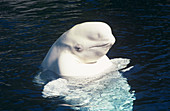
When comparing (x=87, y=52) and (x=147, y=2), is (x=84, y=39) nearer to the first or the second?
(x=87, y=52)

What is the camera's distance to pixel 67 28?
489 inches

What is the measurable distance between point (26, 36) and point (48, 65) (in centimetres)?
389

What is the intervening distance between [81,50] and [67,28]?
458 centimetres

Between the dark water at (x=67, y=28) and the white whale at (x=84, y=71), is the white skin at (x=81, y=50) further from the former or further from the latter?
the dark water at (x=67, y=28)

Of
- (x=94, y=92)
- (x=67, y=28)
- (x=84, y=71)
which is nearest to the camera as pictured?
(x=94, y=92)

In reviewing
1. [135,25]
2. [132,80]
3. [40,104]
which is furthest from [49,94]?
[135,25]

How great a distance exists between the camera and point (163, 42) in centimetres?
1009

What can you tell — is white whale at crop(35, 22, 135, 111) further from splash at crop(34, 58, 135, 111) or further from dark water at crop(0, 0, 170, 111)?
dark water at crop(0, 0, 170, 111)

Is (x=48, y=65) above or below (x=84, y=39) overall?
below

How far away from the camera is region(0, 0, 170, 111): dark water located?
23.1ft

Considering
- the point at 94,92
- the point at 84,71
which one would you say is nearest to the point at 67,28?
the point at 84,71

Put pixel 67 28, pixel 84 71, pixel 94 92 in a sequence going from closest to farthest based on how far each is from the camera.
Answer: pixel 94 92, pixel 84 71, pixel 67 28

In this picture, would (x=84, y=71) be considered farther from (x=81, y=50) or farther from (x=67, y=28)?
(x=67, y=28)

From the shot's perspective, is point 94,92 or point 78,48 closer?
point 94,92
